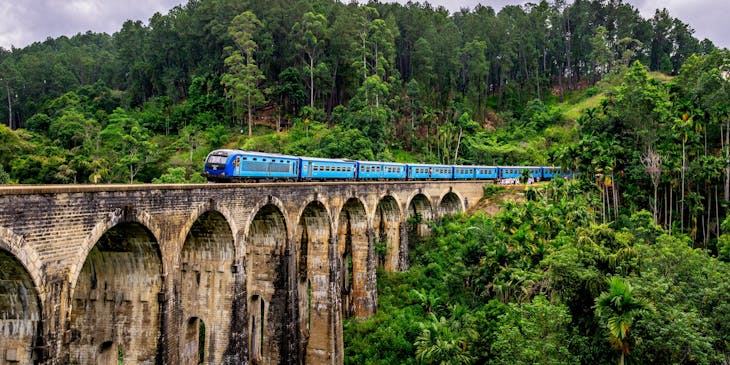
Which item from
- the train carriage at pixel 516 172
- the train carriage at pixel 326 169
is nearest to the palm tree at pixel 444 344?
the train carriage at pixel 326 169

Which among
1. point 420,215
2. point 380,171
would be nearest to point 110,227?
point 380,171

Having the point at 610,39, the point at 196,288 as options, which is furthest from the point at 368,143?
the point at 610,39

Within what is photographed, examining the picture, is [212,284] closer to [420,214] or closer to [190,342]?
[190,342]

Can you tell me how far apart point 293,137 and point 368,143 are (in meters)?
10.1

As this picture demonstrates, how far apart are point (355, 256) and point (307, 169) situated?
25.1 feet

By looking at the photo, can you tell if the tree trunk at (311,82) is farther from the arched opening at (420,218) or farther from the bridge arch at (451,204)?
the arched opening at (420,218)

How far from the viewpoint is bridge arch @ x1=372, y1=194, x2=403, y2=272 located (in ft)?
116

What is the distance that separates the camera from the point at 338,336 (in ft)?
89.7

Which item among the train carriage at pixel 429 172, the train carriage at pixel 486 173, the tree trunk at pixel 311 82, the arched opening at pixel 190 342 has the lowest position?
the arched opening at pixel 190 342

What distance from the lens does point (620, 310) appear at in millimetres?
16188

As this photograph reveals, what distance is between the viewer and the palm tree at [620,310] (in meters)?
15.9

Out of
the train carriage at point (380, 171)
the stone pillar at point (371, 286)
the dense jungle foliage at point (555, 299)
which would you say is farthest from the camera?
the train carriage at point (380, 171)

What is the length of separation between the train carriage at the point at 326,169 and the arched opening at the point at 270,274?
5.04 metres

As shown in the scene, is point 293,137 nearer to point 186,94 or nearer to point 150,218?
point 186,94
